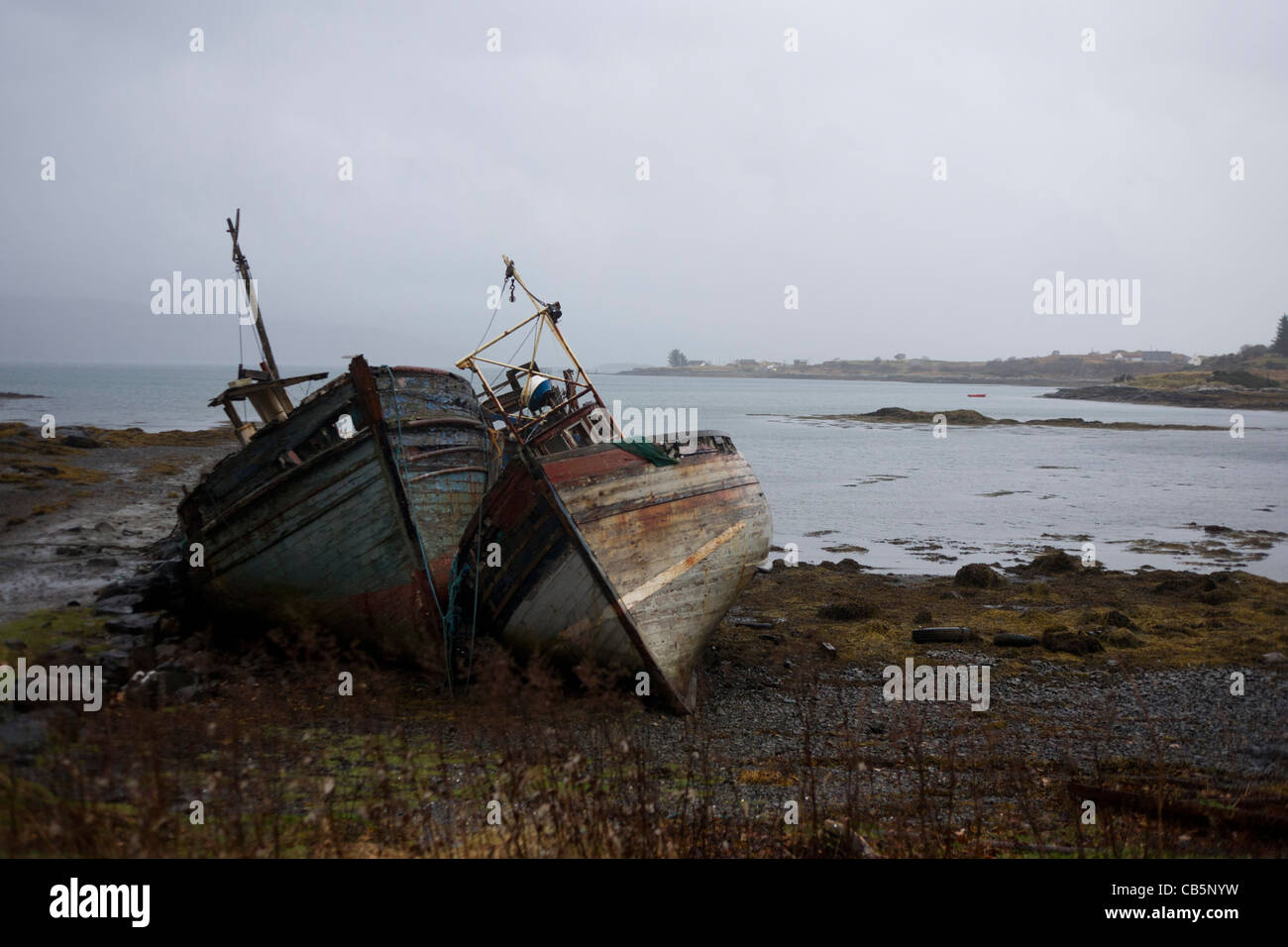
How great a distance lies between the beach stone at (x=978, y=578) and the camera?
54.9 feet

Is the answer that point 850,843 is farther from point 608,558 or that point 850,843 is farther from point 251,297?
point 251,297

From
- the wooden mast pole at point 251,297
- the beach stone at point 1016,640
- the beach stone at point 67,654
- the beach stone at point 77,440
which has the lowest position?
the beach stone at point 1016,640

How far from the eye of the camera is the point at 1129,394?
105 meters

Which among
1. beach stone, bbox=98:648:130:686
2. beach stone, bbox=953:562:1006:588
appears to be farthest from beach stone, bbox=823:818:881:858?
beach stone, bbox=953:562:1006:588

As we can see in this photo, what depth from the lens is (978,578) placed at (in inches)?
661

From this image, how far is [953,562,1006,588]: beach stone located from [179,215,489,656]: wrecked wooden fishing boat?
33.2ft

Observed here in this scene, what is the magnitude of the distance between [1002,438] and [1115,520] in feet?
121

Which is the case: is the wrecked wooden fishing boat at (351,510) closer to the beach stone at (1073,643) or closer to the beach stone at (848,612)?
the beach stone at (848,612)

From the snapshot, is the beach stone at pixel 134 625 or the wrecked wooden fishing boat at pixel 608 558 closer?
the wrecked wooden fishing boat at pixel 608 558

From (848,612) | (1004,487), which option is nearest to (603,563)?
(848,612)

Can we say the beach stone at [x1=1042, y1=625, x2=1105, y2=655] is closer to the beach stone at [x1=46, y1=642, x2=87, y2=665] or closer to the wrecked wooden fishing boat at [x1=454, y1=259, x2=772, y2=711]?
the wrecked wooden fishing boat at [x1=454, y1=259, x2=772, y2=711]

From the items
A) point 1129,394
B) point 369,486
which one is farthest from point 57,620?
point 1129,394

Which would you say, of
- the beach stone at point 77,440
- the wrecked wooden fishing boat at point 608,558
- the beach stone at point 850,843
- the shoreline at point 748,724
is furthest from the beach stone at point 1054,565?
the beach stone at point 77,440

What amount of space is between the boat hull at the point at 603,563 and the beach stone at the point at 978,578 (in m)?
8.48
